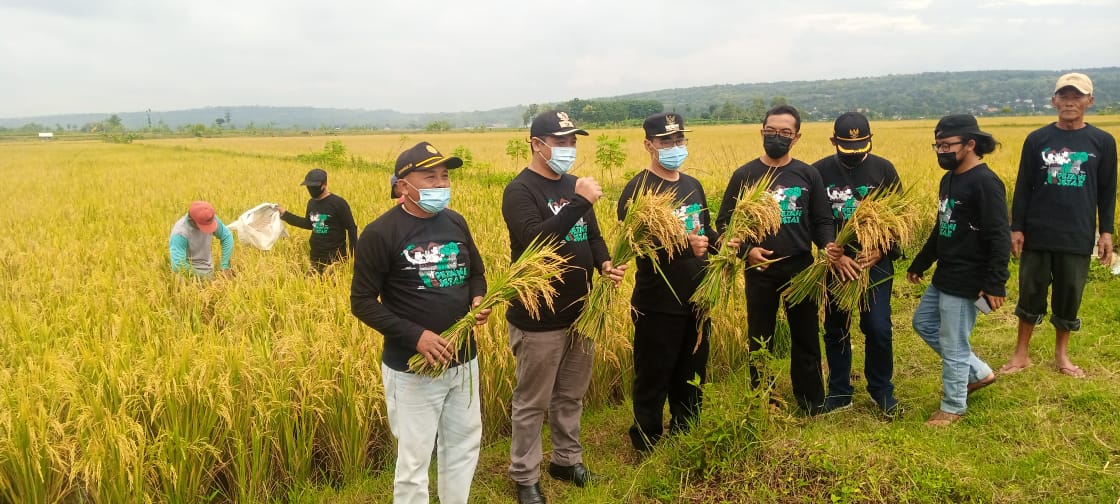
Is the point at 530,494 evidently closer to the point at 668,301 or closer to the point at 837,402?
the point at 668,301

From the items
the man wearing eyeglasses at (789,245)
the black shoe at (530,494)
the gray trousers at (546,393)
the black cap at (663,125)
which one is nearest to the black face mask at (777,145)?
the man wearing eyeglasses at (789,245)

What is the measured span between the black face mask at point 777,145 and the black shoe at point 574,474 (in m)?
2.07

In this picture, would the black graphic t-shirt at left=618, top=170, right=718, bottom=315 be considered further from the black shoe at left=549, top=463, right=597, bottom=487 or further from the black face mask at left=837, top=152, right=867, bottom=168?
the black face mask at left=837, top=152, right=867, bottom=168

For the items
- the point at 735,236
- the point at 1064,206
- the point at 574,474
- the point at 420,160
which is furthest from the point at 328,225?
the point at 1064,206

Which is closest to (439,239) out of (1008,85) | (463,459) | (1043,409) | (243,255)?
(463,459)

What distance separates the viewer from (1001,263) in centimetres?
333

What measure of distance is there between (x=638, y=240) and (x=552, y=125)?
0.72 metres

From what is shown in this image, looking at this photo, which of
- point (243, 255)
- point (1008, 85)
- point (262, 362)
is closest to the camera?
point (262, 362)

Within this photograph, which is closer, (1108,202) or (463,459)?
(463,459)

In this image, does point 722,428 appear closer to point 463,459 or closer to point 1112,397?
point 463,459

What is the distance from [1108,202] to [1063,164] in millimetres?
412

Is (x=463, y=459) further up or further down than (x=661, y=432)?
further up

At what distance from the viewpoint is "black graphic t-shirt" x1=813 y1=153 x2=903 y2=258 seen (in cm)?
377

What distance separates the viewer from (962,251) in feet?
11.4
